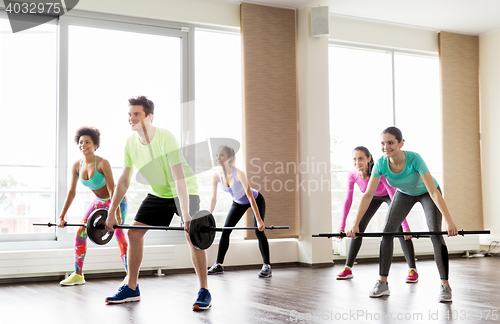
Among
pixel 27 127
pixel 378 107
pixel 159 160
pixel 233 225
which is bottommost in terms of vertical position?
pixel 233 225

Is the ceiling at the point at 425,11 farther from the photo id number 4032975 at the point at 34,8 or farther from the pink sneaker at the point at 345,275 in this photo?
the pink sneaker at the point at 345,275

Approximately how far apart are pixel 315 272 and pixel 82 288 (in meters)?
2.14

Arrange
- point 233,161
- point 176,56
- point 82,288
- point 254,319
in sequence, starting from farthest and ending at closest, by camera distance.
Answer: point 176,56 → point 233,161 → point 82,288 → point 254,319

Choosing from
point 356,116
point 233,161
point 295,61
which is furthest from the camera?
point 356,116

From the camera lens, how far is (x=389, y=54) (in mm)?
6379

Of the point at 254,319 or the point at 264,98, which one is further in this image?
the point at 264,98

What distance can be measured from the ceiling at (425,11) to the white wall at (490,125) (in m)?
0.31

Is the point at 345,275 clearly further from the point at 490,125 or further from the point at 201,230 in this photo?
the point at 490,125

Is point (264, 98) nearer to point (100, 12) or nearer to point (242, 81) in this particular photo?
point (242, 81)

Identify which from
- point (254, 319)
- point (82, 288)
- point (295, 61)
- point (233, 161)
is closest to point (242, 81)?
point (295, 61)

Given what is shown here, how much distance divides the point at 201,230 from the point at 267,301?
841 mm

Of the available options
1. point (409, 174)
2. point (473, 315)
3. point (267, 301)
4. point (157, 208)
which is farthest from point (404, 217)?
point (157, 208)

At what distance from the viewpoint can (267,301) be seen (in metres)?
3.34

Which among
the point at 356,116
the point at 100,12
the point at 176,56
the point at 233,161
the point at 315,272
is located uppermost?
the point at 100,12
